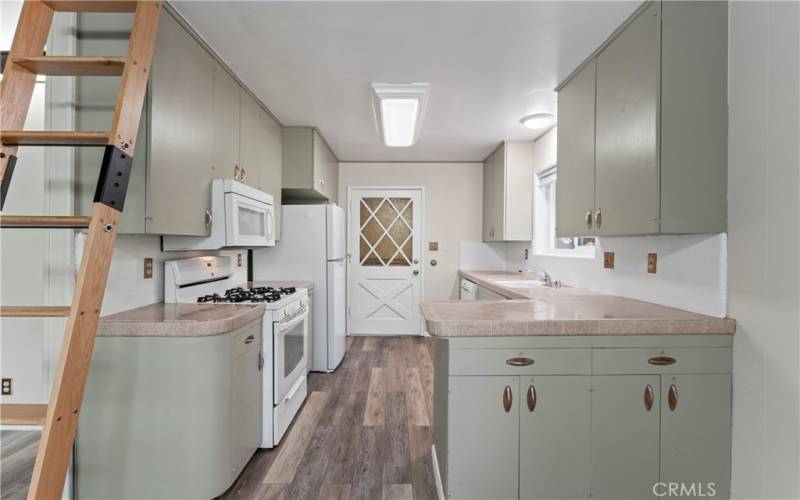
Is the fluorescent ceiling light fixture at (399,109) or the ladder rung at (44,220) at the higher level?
the fluorescent ceiling light fixture at (399,109)

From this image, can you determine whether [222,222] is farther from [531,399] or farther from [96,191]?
[531,399]

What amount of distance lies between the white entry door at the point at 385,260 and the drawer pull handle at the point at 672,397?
3504mm

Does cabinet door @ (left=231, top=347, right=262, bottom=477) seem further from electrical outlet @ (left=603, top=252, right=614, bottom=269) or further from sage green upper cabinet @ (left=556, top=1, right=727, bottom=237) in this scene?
electrical outlet @ (left=603, top=252, right=614, bottom=269)

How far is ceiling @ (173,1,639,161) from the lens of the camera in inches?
73.0

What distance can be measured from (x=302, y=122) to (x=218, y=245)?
1.61m

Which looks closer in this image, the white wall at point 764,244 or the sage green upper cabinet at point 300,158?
the white wall at point 764,244

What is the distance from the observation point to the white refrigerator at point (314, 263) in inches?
146

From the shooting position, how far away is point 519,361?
5.44 feet

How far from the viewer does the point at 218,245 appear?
2395 millimetres

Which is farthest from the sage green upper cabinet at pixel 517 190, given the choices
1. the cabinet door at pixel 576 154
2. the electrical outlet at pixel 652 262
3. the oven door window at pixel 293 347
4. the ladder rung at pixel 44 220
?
the ladder rung at pixel 44 220

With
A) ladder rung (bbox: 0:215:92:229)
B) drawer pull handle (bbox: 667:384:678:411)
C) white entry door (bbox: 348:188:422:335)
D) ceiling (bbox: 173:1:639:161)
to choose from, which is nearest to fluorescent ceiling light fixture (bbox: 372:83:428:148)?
ceiling (bbox: 173:1:639:161)

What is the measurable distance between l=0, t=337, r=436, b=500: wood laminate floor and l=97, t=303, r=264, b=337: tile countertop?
0.51 meters

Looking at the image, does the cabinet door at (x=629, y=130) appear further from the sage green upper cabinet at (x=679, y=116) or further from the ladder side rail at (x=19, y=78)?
the ladder side rail at (x=19, y=78)

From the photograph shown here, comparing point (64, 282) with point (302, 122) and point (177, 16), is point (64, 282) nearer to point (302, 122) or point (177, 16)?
point (177, 16)
